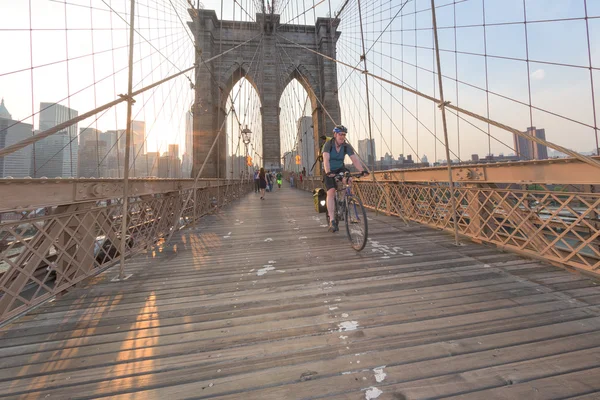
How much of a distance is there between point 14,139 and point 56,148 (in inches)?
28.2

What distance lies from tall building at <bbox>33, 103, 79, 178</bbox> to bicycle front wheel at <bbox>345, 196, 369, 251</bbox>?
4629mm

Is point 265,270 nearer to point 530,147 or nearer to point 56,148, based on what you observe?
point 56,148

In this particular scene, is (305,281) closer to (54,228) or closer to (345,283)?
(345,283)

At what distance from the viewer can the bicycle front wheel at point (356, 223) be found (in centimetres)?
339

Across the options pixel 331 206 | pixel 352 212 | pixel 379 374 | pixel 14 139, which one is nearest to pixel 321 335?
pixel 379 374

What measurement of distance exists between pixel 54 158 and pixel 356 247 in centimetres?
514

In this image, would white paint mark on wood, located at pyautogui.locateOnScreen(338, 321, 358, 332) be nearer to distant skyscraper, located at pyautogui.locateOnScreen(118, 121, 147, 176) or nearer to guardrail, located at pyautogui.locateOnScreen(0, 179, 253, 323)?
guardrail, located at pyautogui.locateOnScreen(0, 179, 253, 323)

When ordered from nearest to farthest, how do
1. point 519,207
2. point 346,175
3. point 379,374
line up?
point 379,374 < point 519,207 < point 346,175

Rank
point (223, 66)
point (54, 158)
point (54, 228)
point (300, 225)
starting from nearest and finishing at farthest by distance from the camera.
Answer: point (54, 228), point (54, 158), point (300, 225), point (223, 66)

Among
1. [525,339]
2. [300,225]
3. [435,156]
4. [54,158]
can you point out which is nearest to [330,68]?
[435,156]

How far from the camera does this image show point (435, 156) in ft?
28.9

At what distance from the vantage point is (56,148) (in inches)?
169

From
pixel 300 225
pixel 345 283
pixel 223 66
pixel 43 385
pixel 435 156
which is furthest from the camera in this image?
pixel 223 66

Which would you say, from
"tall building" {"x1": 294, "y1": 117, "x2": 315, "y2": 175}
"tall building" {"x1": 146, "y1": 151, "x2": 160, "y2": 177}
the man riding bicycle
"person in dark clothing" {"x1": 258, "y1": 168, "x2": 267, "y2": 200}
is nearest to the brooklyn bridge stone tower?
"tall building" {"x1": 294, "y1": 117, "x2": 315, "y2": 175}
